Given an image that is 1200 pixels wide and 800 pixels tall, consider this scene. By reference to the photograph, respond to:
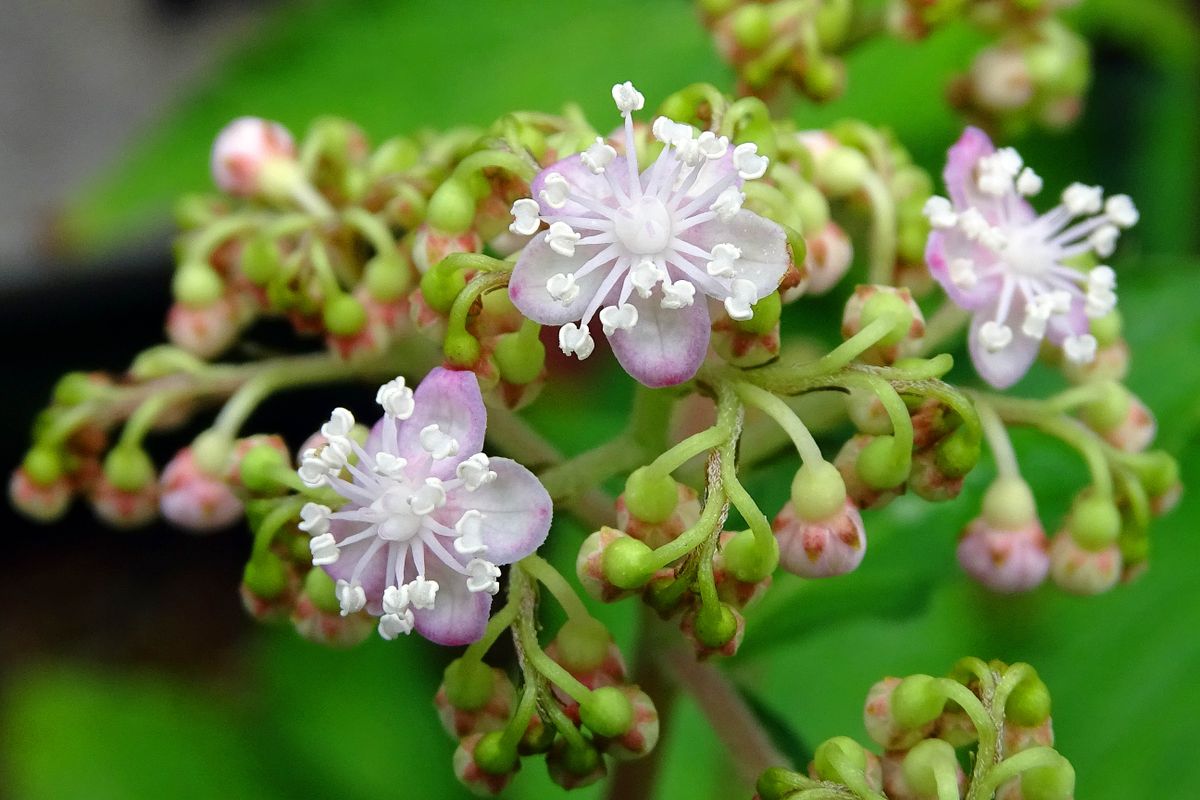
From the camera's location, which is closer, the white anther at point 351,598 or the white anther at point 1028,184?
the white anther at point 351,598

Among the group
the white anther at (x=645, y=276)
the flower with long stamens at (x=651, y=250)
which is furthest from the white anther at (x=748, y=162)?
the white anther at (x=645, y=276)

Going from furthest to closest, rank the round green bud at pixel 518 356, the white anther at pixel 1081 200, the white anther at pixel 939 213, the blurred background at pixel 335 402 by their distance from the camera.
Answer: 1. the blurred background at pixel 335 402
2. the white anther at pixel 1081 200
3. the white anther at pixel 939 213
4. the round green bud at pixel 518 356

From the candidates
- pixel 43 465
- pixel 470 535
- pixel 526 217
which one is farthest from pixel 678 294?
pixel 43 465

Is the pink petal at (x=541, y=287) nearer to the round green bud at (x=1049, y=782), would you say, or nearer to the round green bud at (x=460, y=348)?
the round green bud at (x=460, y=348)

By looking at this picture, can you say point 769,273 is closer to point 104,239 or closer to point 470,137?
point 470,137

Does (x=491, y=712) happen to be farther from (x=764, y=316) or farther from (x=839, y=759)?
(x=764, y=316)

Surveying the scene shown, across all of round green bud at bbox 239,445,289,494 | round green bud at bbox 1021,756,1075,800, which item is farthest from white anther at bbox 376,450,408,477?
round green bud at bbox 1021,756,1075,800

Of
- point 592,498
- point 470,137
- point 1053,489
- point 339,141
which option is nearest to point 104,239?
point 339,141
